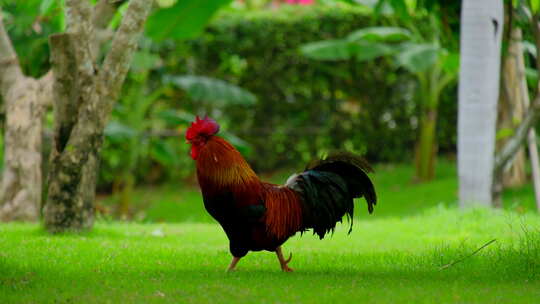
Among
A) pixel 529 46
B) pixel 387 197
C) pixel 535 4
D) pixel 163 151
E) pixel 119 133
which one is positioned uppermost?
pixel 535 4

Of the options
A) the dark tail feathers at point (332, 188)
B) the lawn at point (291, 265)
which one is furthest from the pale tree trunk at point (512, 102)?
the dark tail feathers at point (332, 188)

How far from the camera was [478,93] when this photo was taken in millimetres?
11102

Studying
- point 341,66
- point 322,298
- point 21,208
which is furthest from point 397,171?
point 322,298

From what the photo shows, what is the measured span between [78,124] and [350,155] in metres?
3.45

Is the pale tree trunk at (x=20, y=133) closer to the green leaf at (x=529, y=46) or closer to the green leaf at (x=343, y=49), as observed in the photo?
the green leaf at (x=343, y=49)

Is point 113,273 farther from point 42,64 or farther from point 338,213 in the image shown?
point 42,64

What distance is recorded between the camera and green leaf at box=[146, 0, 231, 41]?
469 inches

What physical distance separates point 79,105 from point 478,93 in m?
5.45

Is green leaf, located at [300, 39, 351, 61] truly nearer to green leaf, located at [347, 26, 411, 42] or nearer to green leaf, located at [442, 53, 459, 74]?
green leaf, located at [347, 26, 411, 42]

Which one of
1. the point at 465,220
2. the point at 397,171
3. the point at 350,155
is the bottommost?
the point at 397,171

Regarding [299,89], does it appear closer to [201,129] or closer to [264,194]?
[264,194]

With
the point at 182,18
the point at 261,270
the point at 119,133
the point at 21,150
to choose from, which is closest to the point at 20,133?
the point at 21,150

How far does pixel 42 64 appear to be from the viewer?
1376 cm

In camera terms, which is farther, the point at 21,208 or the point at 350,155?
the point at 21,208
